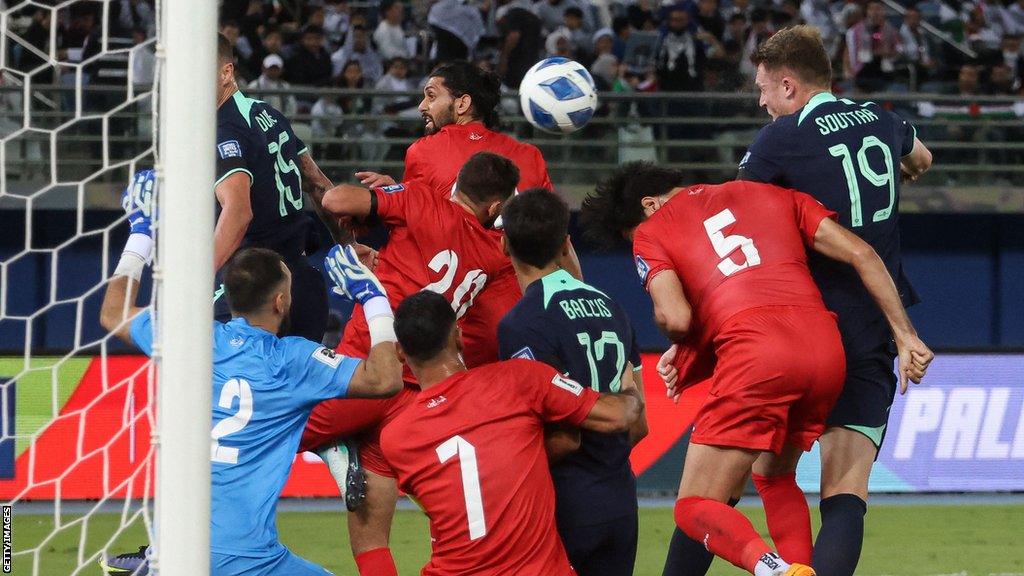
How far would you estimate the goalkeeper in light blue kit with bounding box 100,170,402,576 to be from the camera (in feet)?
13.4

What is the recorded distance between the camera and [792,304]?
4.11m

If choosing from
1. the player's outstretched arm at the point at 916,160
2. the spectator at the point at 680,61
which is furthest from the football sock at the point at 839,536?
the spectator at the point at 680,61

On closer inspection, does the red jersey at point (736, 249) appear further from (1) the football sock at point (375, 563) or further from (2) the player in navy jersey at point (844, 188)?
(1) the football sock at point (375, 563)

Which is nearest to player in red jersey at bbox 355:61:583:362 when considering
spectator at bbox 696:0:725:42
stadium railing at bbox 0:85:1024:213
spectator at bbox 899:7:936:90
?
stadium railing at bbox 0:85:1024:213

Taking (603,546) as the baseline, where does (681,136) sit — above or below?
above

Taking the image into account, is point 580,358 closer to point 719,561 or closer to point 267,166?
point 267,166

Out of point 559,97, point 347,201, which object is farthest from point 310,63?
point 347,201

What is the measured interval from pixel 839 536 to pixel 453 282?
5.62ft

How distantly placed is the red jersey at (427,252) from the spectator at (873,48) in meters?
9.48

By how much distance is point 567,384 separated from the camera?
3.83 metres

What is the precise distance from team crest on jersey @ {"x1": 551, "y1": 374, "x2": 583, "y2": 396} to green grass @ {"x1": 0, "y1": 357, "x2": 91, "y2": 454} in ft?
15.1

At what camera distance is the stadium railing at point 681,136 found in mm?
12297

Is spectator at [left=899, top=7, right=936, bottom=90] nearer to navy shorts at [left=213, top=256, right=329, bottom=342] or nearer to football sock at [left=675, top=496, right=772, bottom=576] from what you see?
navy shorts at [left=213, top=256, right=329, bottom=342]

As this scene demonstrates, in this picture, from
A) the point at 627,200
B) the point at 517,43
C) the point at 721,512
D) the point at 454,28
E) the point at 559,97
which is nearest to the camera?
the point at 721,512
